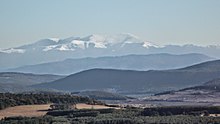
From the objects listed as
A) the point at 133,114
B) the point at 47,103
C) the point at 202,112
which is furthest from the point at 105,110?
the point at 47,103

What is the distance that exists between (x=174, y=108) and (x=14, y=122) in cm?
2589

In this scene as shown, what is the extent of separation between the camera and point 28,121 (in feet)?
311

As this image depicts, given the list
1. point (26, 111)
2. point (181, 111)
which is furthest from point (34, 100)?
point (181, 111)

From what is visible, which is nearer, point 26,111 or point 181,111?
point 181,111

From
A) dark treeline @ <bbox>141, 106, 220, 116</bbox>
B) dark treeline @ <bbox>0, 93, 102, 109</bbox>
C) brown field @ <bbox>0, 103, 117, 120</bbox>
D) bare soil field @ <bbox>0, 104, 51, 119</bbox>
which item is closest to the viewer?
dark treeline @ <bbox>141, 106, 220, 116</bbox>

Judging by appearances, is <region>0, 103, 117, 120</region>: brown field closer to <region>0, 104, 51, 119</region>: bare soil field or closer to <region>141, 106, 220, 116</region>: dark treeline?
<region>0, 104, 51, 119</region>: bare soil field

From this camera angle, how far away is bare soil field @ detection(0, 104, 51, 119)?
110050 mm

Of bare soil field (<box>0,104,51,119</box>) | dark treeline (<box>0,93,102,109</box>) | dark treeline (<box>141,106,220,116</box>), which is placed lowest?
dark treeline (<box>141,106,220,116</box>)

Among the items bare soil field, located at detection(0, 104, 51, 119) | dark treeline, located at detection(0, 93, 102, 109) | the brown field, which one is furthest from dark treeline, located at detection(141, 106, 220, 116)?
dark treeline, located at detection(0, 93, 102, 109)

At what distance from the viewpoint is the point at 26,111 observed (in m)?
116

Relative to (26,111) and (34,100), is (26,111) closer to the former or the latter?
(26,111)

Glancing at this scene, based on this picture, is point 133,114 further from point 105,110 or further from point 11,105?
point 11,105

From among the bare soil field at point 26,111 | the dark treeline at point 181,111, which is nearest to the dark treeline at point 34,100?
the bare soil field at point 26,111

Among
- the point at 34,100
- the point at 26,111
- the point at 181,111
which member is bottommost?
the point at 181,111
